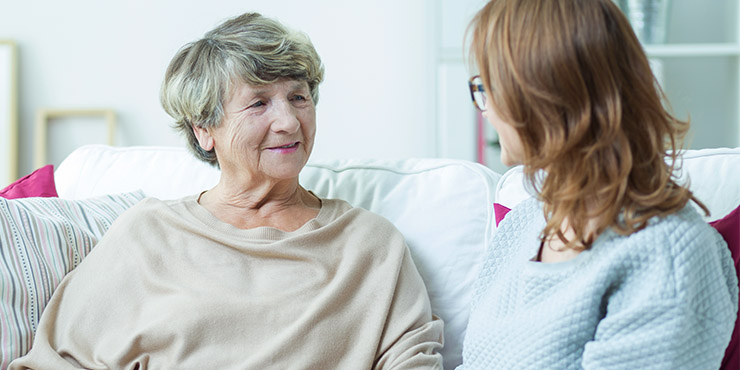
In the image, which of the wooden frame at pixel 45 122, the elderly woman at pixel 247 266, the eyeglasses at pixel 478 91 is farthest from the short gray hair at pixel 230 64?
the wooden frame at pixel 45 122

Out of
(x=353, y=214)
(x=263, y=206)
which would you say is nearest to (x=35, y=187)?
(x=263, y=206)

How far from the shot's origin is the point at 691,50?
2.71m

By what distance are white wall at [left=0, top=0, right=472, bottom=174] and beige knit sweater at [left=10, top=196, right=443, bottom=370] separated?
153 centimetres

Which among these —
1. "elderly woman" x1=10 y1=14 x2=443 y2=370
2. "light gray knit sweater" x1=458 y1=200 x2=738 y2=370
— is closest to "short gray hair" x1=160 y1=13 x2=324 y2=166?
"elderly woman" x1=10 y1=14 x2=443 y2=370

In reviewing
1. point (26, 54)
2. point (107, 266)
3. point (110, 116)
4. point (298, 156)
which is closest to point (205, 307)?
point (107, 266)

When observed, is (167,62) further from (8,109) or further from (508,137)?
(508,137)

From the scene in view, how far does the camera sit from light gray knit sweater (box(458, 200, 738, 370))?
33.3 inches

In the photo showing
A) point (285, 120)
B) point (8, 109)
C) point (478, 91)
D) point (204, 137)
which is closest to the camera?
point (478, 91)

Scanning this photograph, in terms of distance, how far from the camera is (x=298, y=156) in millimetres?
1615

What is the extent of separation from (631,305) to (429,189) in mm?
877

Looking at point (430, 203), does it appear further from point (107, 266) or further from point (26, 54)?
point (26, 54)

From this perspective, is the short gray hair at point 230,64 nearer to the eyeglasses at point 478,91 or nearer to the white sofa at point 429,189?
the white sofa at point 429,189

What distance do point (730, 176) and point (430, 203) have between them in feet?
2.01

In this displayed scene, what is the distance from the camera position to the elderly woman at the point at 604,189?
0.86 m
